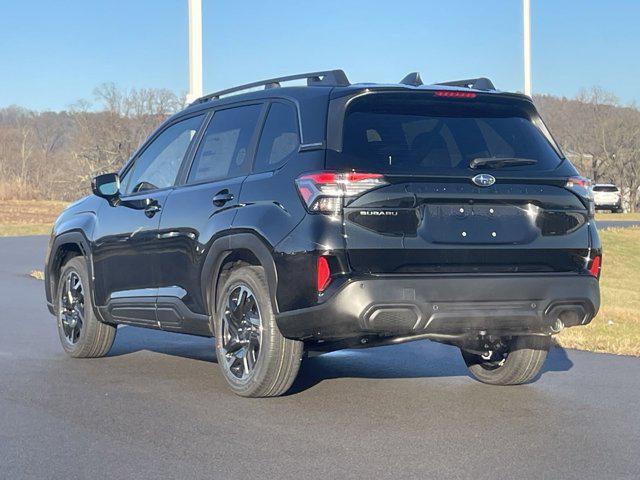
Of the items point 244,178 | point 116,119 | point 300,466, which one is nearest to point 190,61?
point 244,178

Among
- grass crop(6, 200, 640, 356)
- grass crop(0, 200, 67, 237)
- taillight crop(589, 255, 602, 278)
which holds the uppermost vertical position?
taillight crop(589, 255, 602, 278)

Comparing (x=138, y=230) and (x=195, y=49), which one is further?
(x=195, y=49)

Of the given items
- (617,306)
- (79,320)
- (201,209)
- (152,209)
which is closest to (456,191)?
(201,209)

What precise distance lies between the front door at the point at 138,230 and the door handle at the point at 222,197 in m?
0.80

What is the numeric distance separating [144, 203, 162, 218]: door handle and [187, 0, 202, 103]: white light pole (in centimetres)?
712

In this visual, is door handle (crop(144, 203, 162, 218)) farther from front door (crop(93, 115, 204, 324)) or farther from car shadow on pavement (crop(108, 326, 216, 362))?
car shadow on pavement (crop(108, 326, 216, 362))

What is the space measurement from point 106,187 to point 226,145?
1436mm

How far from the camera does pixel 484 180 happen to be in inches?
249

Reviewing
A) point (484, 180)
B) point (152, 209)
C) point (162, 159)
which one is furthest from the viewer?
point (162, 159)

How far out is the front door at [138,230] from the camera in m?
7.89

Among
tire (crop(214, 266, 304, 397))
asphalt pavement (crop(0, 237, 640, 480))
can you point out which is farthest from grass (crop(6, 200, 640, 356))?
tire (crop(214, 266, 304, 397))

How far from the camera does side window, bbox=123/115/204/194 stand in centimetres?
798

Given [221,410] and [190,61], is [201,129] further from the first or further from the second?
[190,61]

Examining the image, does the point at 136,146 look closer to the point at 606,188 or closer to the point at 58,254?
the point at 606,188
